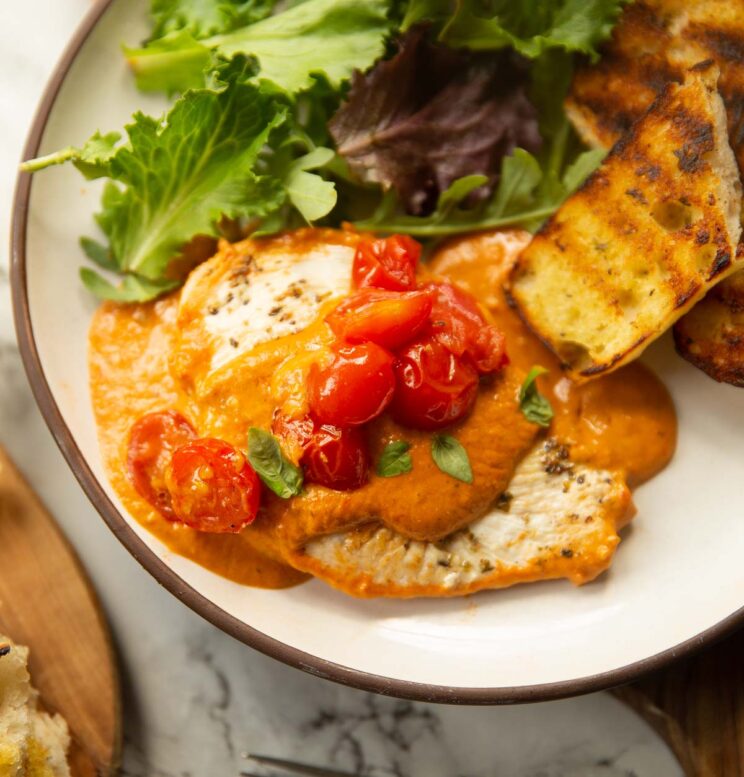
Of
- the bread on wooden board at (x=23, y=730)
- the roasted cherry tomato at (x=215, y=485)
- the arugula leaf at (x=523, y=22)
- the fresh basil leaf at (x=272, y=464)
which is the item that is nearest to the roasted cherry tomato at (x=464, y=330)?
the fresh basil leaf at (x=272, y=464)

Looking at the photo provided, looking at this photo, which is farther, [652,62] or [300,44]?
[652,62]

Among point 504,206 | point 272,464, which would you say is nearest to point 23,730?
point 272,464

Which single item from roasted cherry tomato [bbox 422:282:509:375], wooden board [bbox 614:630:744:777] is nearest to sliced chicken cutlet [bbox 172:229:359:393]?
roasted cherry tomato [bbox 422:282:509:375]

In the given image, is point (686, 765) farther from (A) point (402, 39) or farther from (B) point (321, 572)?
(A) point (402, 39)

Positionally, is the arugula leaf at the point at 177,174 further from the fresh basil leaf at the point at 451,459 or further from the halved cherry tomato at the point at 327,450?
the fresh basil leaf at the point at 451,459

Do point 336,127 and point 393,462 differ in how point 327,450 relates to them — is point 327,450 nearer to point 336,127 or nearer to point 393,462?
point 393,462

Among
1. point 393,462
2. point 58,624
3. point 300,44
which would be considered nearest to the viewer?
point 393,462

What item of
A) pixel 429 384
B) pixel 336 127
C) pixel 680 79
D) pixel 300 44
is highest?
pixel 300 44

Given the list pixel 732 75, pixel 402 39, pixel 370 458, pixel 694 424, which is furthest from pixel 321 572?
pixel 732 75
